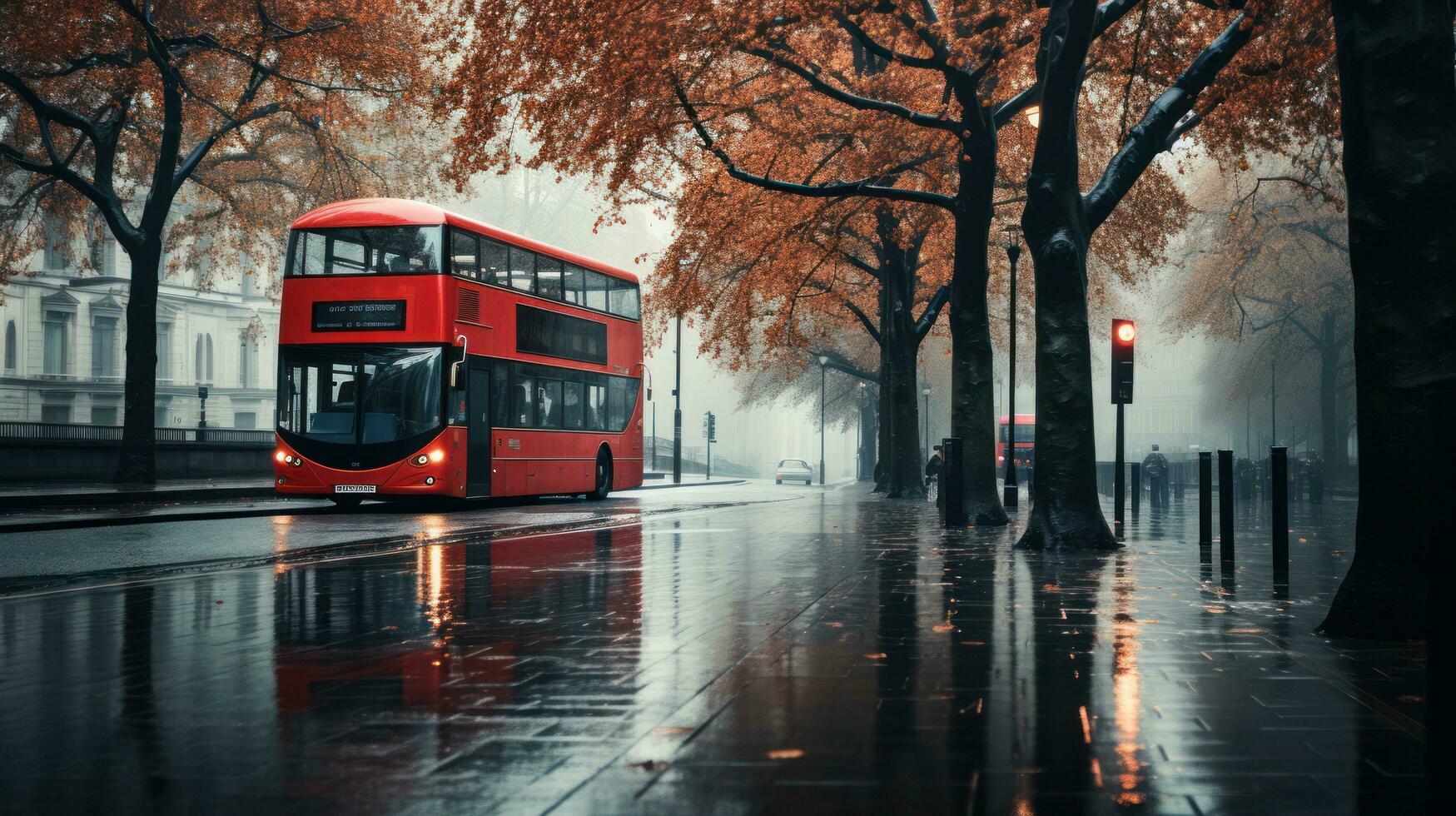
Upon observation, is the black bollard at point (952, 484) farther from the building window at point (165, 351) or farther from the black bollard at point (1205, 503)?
the building window at point (165, 351)

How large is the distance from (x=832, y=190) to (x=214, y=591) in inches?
419

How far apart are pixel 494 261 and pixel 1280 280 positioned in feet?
83.6

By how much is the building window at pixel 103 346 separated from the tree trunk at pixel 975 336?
45900 mm

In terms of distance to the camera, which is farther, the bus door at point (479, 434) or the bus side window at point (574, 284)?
the bus side window at point (574, 284)

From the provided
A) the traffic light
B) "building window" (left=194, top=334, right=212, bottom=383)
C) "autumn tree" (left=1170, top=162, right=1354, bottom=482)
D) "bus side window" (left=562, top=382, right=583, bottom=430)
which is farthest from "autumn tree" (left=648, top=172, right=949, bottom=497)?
"building window" (left=194, top=334, right=212, bottom=383)

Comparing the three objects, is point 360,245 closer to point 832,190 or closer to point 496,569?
point 832,190

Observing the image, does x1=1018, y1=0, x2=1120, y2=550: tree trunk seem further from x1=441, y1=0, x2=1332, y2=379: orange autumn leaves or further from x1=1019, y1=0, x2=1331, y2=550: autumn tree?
x1=441, y1=0, x2=1332, y2=379: orange autumn leaves

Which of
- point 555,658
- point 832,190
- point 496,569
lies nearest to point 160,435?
point 832,190

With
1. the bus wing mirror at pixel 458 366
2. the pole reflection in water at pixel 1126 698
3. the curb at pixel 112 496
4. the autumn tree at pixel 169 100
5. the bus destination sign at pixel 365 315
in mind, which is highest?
the autumn tree at pixel 169 100

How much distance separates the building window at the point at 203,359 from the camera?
6147 centimetres

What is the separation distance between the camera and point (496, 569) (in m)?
11.1

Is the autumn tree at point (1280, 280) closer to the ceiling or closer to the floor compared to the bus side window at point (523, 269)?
closer to the ceiling

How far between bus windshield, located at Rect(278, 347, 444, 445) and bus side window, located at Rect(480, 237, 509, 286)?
2.03 metres

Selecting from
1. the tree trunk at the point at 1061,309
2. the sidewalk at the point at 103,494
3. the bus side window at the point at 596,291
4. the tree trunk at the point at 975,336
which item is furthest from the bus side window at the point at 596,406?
the tree trunk at the point at 1061,309
